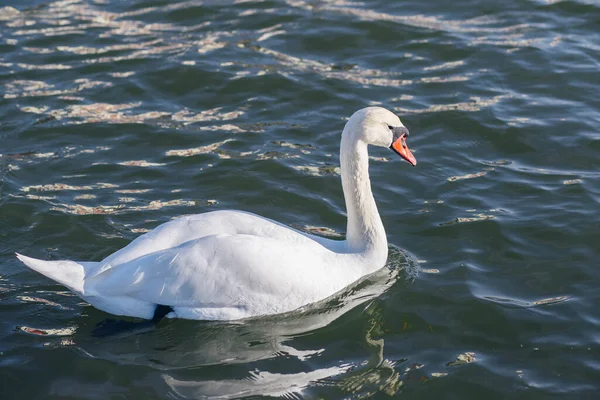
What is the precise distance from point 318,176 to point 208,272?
2887mm

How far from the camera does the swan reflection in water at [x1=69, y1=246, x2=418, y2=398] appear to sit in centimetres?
663

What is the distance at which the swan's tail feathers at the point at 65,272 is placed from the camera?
6990mm

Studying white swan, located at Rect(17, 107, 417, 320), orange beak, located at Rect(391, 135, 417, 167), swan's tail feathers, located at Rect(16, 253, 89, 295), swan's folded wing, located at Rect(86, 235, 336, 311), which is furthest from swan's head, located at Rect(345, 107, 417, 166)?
swan's tail feathers, located at Rect(16, 253, 89, 295)

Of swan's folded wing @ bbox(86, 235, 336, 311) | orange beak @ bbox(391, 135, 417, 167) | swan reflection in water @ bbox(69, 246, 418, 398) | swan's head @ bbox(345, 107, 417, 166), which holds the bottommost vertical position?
swan reflection in water @ bbox(69, 246, 418, 398)

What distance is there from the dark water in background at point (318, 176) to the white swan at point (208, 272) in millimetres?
235

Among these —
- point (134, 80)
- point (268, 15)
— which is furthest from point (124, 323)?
point (268, 15)

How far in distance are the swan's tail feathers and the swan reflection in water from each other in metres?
0.44

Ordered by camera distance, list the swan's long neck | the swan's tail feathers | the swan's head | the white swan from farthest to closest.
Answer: the swan's long neck, the swan's head, the white swan, the swan's tail feathers

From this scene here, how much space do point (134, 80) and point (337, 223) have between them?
13.8 ft

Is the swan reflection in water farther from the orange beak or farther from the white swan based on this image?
the orange beak

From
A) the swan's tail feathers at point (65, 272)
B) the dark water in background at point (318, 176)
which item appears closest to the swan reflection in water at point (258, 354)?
the dark water in background at point (318, 176)

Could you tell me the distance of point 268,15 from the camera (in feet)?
44.8

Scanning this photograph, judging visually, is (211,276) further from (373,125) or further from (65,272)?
(373,125)

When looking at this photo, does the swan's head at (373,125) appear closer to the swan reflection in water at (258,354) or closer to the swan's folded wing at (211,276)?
the swan's folded wing at (211,276)
